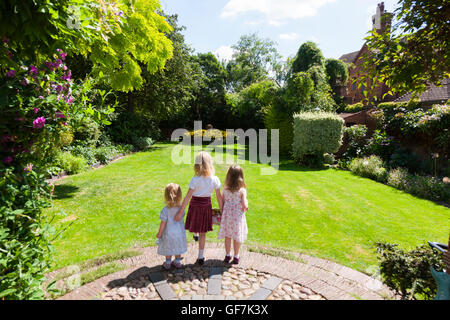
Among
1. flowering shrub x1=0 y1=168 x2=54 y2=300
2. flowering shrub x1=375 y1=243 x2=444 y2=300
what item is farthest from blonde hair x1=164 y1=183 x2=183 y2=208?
flowering shrub x1=375 y1=243 x2=444 y2=300

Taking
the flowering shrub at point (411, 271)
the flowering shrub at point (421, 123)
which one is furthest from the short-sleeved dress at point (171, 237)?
the flowering shrub at point (421, 123)

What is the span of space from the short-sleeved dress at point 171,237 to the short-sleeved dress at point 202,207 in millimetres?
203

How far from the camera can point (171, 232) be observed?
3811mm

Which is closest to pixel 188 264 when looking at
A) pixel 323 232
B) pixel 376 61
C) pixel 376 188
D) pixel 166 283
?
pixel 166 283

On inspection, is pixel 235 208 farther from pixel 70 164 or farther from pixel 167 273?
pixel 70 164

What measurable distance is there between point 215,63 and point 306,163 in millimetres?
25289

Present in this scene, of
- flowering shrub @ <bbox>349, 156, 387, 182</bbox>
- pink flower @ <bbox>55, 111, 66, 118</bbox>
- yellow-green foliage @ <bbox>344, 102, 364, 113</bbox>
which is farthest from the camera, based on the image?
yellow-green foliage @ <bbox>344, 102, 364, 113</bbox>

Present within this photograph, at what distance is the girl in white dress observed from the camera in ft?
12.4

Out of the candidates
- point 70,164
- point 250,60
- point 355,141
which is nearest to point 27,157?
point 70,164

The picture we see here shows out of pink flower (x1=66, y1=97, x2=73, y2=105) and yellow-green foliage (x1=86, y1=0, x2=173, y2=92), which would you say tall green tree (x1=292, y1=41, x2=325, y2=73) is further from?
pink flower (x1=66, y1=97, x2=73, y2=105)

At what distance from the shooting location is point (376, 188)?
31.6ft

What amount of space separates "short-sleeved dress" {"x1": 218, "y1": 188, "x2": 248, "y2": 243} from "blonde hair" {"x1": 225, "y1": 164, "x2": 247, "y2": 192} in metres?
0.07

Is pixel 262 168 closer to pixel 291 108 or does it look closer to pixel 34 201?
pixel 291 108

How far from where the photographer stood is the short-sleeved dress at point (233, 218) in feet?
12.9
